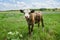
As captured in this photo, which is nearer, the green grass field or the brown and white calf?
the brown and white calf

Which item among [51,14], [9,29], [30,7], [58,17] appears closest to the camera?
[30,7]

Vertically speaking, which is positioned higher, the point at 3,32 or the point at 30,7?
the point at 30,7

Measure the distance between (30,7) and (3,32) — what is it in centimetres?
101

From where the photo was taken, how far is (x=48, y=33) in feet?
21.8

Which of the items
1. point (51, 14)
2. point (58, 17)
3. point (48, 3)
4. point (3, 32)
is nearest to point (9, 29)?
point (3, 32)

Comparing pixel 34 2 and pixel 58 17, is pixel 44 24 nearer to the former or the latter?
pixel 34 2

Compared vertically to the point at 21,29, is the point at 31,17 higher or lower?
higher

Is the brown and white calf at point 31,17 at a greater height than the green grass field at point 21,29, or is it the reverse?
the brown and white calf at point 31,17

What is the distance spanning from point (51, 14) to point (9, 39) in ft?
9.59

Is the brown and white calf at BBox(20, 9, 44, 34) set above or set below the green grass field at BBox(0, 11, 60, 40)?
above

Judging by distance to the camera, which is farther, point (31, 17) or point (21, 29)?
point (21, 29)

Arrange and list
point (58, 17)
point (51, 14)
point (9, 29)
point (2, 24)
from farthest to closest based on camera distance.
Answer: point (58, 17) < point (51, 14) < point (2, 24) < point (9, 29)

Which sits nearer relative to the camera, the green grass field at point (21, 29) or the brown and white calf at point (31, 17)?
the brown and white calf at point (31, 17)

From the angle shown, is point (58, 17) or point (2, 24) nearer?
point (2, 24)
